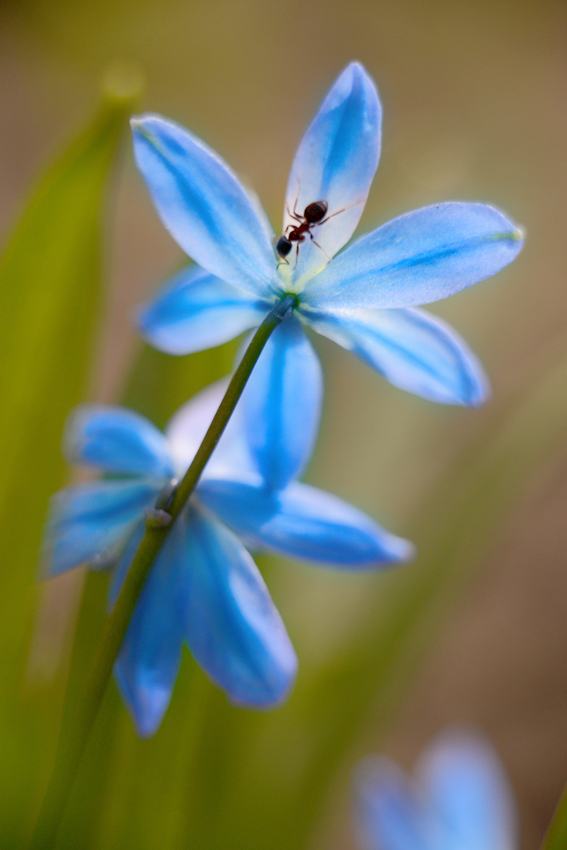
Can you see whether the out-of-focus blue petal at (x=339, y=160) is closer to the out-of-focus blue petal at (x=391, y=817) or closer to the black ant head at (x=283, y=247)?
the black ant head at (x=283, y=247)

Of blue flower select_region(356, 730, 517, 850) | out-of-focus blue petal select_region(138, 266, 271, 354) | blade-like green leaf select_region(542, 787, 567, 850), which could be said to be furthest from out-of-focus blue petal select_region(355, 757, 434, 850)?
out-of-focus blue petal select_region(138, 266, 271, 354)

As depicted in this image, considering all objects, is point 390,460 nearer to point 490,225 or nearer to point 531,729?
point 490,225

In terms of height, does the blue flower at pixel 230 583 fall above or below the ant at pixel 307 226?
below

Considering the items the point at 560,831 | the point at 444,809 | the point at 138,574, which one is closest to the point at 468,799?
the point at 444,809

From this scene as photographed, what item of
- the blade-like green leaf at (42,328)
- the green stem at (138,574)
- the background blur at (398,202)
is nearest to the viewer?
the green stem at (138,574)

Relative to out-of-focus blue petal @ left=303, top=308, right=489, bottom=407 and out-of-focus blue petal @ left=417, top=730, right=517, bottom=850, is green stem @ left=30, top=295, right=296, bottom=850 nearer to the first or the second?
out-of-focus blue petal @ left=303, top=308, right=489, bottom=407

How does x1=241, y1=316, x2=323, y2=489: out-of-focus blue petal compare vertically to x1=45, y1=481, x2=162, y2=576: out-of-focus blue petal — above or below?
above

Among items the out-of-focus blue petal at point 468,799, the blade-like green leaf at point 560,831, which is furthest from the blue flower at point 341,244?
the out-of-focus blue petal at point 468,799
